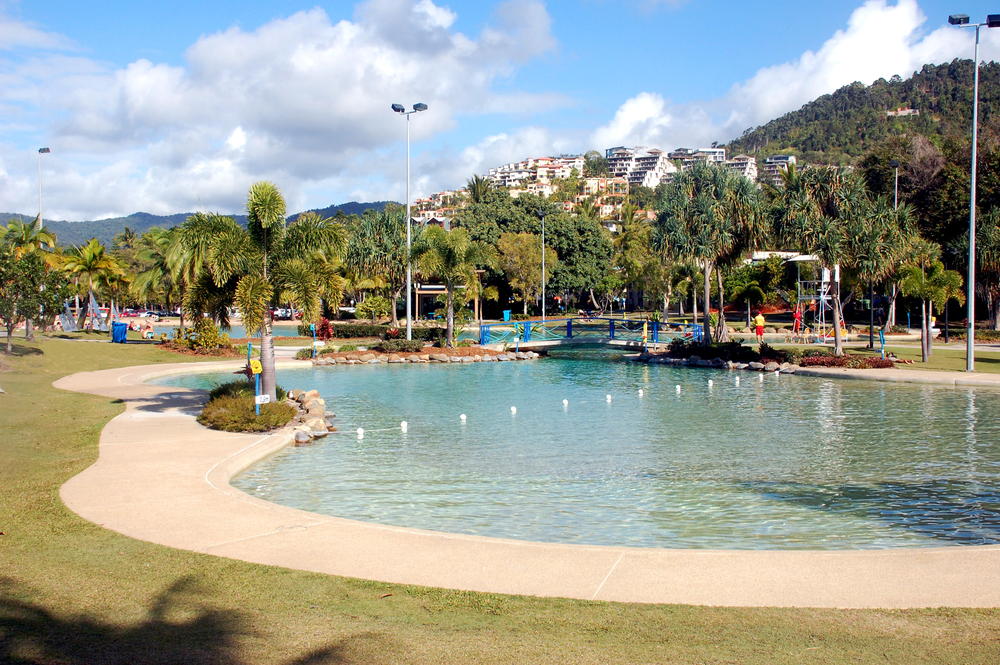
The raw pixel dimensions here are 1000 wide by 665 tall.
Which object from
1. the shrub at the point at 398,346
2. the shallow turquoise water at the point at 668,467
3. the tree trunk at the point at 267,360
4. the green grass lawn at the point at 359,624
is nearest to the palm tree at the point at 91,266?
the shrub at the point at 398,346

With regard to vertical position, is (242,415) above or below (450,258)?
below

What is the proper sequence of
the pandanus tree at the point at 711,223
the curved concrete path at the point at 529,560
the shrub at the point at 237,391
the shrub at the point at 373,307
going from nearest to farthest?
1. the curved concrete path at the point at 529,560
2. the shrub at the point at 237,391
3. the pandanus tree at the point at 711,223
4. the shrub at the point at 373,307

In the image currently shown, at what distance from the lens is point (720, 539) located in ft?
31.4

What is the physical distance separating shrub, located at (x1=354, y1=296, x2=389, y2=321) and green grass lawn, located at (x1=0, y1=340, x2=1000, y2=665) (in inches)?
2184

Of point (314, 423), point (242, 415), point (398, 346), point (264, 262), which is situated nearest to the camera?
point (242, 415)

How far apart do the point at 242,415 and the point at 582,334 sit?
33.8m

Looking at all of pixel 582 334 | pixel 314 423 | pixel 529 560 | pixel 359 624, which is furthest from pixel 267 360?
pixel 582 334

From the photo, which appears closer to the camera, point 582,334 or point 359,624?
point 359,624

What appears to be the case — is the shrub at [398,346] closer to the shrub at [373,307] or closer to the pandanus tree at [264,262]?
the pandanus tree at [264,262]

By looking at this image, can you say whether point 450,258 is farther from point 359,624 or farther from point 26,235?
point 359,624

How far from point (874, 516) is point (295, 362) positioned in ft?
91.5

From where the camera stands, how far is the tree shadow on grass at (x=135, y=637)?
5.25m

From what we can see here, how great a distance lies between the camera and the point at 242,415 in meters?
16.4

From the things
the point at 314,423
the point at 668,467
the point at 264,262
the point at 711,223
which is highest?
the point at 711,223
